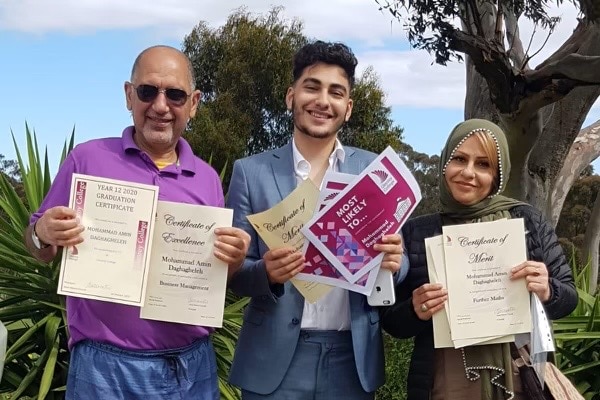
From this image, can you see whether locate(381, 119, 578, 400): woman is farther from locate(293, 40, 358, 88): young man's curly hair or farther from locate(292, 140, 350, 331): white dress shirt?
locate(293, 40, 358, 88): young man's curly hair

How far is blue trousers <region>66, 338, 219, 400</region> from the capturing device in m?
3.14

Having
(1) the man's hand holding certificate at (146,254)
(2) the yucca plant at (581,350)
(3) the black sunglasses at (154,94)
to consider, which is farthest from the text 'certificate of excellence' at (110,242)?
(2) the yucca plant at (581,350)

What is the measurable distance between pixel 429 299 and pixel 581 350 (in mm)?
3279

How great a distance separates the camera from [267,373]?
3.42 m

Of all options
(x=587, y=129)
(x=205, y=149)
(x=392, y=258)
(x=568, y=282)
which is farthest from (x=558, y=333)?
(x=205, y=149)

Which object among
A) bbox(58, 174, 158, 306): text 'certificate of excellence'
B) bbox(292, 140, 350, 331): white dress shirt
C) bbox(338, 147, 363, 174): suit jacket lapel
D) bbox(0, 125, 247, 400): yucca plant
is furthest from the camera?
bbox(0, 125, 247, 400): yucca plant

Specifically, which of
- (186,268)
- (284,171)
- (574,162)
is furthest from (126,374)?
(574,162)

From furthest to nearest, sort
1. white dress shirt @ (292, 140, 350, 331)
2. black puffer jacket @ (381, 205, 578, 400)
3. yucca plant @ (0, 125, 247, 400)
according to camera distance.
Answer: yucca plant @ (0, 125, 247, 400) < white dress shirt @ (292, 140, 350, 331) < black puffer jacket @ (381, 205, 578, 400)

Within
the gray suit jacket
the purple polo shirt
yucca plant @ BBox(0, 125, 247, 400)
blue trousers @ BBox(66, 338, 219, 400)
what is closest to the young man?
the gray suit jacket

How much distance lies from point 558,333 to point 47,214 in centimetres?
431

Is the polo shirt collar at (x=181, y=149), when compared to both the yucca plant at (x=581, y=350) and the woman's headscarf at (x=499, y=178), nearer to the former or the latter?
the woman's headscarf at (x=499, y=178)

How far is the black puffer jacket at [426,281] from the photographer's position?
11.0ft

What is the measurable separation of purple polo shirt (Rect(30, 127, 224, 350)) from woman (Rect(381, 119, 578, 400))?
2.88ft

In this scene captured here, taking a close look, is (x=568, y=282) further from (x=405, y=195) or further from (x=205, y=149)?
(x=205, y=149)
